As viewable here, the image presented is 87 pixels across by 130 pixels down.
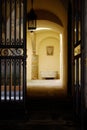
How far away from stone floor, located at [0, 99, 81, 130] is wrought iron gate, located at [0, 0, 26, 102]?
373 mm

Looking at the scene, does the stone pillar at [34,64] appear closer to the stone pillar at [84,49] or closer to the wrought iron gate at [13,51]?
the wrought iron gate at [13,51]

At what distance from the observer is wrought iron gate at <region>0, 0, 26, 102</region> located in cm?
605

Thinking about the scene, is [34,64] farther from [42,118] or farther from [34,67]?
[42,118]

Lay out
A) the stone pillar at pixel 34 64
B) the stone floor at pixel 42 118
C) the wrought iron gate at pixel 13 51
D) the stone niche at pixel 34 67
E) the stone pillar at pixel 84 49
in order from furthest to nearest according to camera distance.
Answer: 1. the stone niche at pixel 34 67
2. the stone pillar at pixel 34 64
3. the wrought iron gate at pixel 13 51
4. the stone floor at pixel 42 118
5. the stone pillar at pixel 84 49

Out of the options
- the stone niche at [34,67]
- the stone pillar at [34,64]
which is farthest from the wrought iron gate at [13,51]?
the stone niche at [34,67]

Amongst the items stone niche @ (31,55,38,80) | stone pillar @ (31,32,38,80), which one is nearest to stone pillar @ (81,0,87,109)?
stone pillar @ (31,32,38,80)

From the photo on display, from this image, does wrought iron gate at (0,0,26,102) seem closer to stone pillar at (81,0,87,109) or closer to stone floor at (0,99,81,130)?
stone floor at (0,99,81,130)

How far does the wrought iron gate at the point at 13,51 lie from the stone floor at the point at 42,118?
0.37m

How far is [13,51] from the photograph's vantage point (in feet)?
19.9

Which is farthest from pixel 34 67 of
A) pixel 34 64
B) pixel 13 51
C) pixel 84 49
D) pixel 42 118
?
pixel 84 49

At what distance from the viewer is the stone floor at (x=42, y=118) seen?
528 centimetres

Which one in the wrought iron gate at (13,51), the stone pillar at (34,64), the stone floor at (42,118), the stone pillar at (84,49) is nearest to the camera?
the stone pillar at (84,49)

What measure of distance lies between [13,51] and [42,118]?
1.51 meters

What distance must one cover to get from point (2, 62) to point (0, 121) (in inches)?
47.9
